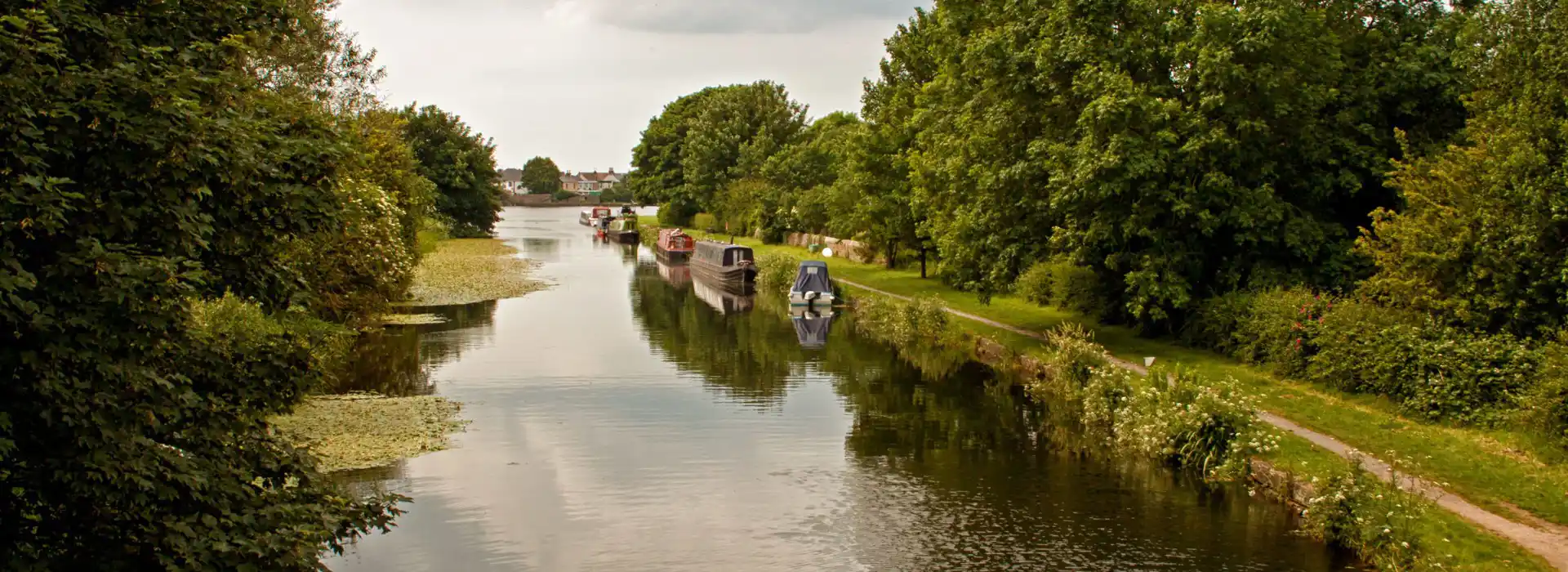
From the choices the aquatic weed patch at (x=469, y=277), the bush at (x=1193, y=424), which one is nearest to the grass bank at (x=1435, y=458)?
the bush at (x=1193, y=424)

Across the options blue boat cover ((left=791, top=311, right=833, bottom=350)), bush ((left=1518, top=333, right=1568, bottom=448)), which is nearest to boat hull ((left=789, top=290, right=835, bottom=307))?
blue boat cover ((left=791, top=311, right=833, bottom=350))

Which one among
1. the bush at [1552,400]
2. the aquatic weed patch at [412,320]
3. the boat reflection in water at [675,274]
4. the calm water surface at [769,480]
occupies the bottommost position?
the calm water surface at [769,480]

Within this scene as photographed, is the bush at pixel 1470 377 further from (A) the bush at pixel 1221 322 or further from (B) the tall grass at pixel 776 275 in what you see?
(B) the tall grass at pixel 776 275

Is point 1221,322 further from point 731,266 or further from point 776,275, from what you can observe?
point 731,266

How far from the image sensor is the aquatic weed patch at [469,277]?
41.8 m

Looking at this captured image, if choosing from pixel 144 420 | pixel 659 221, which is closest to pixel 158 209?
pixel 144 420

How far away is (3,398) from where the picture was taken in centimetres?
726

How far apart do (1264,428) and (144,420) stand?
44.0ft

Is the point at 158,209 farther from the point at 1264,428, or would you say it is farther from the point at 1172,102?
the point at 1172,102

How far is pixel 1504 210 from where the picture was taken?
1753 centimetres

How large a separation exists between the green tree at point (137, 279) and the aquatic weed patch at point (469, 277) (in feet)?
102

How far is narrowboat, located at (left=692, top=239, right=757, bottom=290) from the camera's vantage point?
4819cm

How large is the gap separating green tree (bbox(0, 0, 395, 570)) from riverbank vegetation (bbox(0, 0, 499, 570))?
0.02 meters

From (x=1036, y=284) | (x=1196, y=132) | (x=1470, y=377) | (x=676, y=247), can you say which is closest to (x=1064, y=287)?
(x=1036, y=284)
